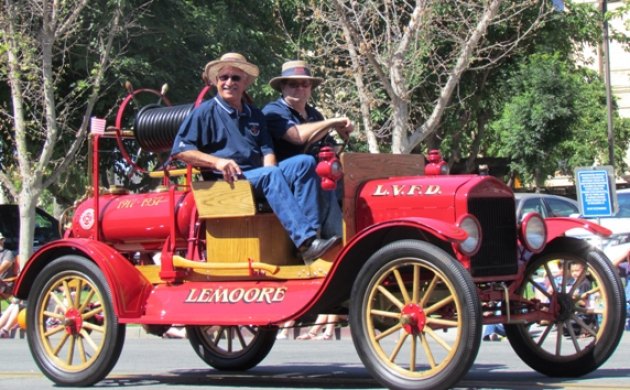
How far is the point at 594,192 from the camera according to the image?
1769cm

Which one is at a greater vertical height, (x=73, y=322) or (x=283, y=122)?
(x=283, y=122)

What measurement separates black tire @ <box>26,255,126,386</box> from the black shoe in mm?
1525

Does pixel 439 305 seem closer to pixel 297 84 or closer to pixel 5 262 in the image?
pixel 297 84

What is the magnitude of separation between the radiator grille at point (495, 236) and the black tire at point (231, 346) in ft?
7.53

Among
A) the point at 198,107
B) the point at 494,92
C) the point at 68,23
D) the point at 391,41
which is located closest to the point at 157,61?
the point at 68,23

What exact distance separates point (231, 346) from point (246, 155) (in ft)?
6.59

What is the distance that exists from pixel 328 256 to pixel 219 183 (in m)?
0.95

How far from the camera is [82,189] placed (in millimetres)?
30797

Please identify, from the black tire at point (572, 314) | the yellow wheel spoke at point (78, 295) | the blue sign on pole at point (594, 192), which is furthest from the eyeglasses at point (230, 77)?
the blue sign on pole at point (594, 192)

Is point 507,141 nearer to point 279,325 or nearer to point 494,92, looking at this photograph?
point 494,92

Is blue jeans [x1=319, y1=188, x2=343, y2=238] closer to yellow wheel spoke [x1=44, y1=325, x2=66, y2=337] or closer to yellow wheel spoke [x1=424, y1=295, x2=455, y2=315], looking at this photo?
yellow wheel spoke [x1=424, y1=295, x2=455, y2=315]

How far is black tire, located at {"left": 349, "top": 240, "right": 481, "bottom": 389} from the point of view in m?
6.57

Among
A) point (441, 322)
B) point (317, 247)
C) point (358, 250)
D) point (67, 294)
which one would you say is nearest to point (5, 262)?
point (67, 294)

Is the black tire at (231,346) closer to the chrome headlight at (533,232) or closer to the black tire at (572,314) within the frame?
the black tire at (572,314)
